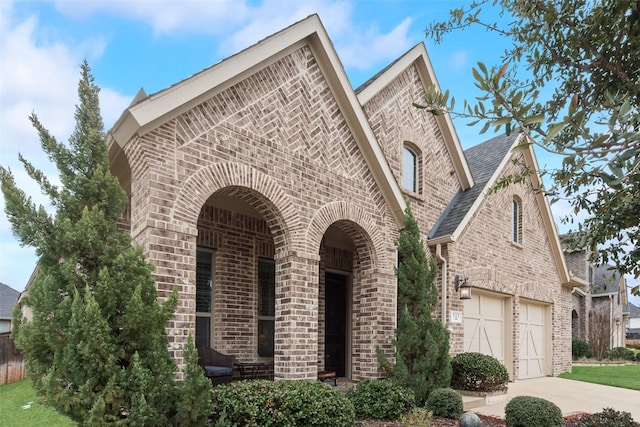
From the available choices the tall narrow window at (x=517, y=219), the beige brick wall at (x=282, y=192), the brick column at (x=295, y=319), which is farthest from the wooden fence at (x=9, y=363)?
the tall narrow window at (x=517, y=219)

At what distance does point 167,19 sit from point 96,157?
3.83 meters

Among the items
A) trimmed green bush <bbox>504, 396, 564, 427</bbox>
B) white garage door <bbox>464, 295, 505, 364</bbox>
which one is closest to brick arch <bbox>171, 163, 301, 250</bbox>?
trimmed green bush <bbox>504, 396, 564, 427</bbox>

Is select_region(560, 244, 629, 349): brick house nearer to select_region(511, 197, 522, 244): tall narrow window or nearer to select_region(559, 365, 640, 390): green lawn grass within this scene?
select_region(559, 365, 640, 390): green lawn grass

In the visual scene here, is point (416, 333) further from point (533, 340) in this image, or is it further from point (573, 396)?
point (533, 340)

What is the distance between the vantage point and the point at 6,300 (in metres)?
24.5

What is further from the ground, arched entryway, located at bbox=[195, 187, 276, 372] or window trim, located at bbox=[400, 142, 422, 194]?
window trim, located at bbox=[400, 142, 422, 194]

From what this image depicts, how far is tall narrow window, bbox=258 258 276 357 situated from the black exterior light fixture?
434cm

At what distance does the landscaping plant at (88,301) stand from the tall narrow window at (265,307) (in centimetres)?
488

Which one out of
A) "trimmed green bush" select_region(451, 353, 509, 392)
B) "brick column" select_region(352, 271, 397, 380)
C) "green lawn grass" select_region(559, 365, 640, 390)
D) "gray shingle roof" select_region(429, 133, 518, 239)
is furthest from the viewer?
"green lawn grass" select_region(559, 365, 640, 390)

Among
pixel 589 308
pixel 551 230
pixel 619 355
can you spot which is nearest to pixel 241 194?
pixel 551 230

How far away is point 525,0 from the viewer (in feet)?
16.2

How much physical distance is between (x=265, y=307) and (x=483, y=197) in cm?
624

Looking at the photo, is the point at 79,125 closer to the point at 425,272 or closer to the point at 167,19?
the point at 167,19

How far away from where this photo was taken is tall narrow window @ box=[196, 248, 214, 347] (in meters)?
9.05
